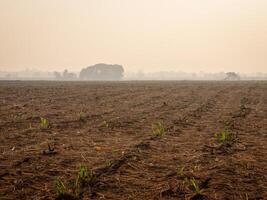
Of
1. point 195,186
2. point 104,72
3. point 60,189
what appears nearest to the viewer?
point 60,189

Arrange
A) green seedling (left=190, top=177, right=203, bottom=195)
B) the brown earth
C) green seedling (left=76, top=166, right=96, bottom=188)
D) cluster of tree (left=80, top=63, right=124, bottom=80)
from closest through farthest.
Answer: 1. green seedling (left=190, top=177, right=203, bottom=195)
2. the brown earth
3. green seedling (left=76, top=166, right=96, bottom=188)
4. cluster of tree (left=80, top=63, right=124, bottom=80)

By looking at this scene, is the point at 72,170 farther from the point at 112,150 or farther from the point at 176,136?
the point at 176,136

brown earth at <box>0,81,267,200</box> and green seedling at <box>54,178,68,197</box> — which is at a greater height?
green seedling at <box>54,178,68,197</box>

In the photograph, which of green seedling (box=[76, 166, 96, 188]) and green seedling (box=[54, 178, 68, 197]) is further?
green seedling (box=[76, 166, 96, 188])

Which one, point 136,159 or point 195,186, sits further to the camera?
Result: point 136,159

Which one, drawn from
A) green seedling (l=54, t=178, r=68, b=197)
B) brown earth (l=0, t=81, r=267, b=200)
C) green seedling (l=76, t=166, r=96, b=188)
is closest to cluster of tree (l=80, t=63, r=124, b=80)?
brown earth (l=0, t=81, r=267, b=200)

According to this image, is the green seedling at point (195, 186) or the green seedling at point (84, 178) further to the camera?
the green seedling at point (84, 178)

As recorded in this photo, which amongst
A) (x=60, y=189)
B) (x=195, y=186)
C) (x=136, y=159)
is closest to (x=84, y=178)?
(x=60, y=189)

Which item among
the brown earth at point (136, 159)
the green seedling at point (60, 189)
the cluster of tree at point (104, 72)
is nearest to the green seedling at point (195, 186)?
the brown earth at point (136, 159)

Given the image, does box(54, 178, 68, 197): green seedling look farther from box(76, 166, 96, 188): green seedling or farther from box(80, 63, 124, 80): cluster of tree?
box(80, 63, 124, 80): cluster of tree

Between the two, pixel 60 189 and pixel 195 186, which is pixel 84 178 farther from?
pixel 195 186

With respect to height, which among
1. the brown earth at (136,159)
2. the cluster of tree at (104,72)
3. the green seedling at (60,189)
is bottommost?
the brown earth at (136,159)

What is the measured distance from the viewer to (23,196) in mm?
4875

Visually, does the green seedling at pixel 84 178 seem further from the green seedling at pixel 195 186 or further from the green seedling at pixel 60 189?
the green seedling at pixel 195 186
